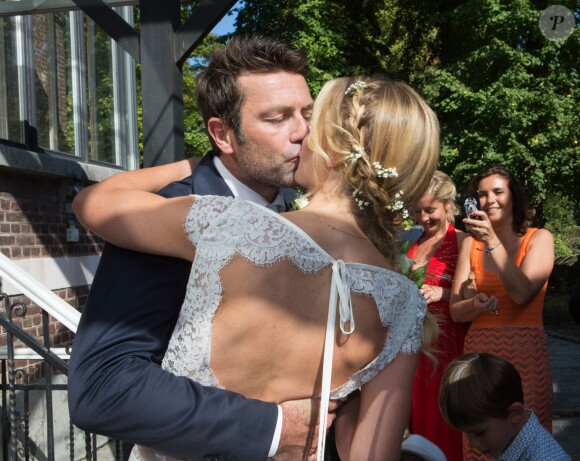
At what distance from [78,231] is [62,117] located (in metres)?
1.18

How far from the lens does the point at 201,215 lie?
1411mm

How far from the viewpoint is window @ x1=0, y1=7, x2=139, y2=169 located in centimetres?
600

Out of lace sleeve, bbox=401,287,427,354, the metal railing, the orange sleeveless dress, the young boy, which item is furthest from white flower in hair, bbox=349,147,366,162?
the orange sleeveless dress

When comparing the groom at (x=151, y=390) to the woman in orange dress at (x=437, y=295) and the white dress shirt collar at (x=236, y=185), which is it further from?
the woman in orange dress at (x=437, y=295)

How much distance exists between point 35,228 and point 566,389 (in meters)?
7.28

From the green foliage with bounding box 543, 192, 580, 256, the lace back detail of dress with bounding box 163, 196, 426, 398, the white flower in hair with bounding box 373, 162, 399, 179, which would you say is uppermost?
the white flower in hair with bounding box 373, 162, 399, 179

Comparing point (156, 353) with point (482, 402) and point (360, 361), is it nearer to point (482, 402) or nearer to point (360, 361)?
point (360, 361)

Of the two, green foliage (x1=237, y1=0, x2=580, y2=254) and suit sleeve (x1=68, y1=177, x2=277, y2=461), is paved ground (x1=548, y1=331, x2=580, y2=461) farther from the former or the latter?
suit sleeve (x1=68, y1=177, x2=277, y2=461)

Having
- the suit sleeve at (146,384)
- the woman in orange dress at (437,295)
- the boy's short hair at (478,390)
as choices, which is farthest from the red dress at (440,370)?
the suit sleeve at (146,384)

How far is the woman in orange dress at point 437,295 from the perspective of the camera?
4.24 m

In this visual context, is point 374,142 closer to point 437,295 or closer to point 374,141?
point 374,141

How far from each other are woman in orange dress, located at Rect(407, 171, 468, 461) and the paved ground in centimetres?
233

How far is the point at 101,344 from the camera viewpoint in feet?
4.80

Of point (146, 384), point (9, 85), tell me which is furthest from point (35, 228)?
point (146, 384)
